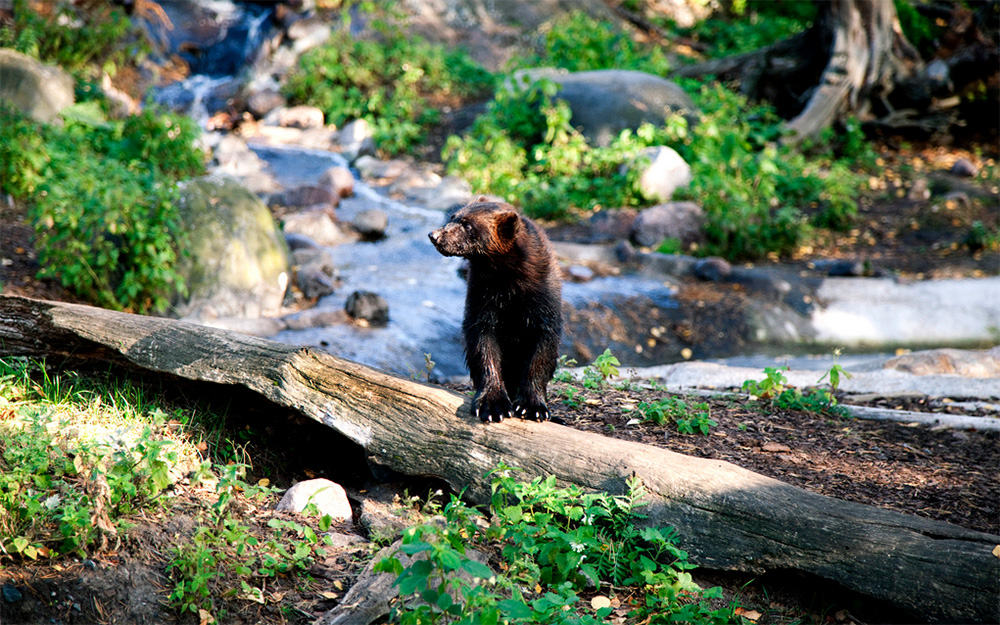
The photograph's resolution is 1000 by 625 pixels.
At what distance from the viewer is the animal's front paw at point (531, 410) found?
3.99 meters

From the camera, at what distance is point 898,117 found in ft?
50.1

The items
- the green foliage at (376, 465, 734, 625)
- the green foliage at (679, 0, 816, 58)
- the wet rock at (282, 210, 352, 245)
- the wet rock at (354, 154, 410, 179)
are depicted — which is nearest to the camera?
the green foliage at (376, 465, 734, 625)

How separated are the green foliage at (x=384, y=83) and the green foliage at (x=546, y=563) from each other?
40.9 ft

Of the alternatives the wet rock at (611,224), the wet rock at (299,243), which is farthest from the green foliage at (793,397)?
the wet rock at (299,243)

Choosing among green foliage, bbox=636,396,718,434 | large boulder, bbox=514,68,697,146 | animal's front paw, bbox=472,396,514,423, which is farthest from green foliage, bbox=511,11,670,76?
animal's front paw, bbox=472,396,514,423

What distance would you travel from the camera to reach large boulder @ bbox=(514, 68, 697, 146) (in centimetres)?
1343

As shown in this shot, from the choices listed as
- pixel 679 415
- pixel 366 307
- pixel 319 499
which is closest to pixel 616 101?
pixel 366 307

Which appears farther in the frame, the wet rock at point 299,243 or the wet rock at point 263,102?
the wet rock at point 263,102

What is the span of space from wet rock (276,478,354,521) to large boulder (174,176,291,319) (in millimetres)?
4491

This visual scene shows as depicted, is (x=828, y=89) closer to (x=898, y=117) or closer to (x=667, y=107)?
(x=898, y=117)

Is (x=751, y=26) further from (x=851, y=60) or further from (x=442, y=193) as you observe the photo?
(x=442, y=193)

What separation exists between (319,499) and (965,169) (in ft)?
46.5

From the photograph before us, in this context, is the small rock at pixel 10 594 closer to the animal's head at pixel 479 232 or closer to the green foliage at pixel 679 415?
the animal's head at pixel 479 232

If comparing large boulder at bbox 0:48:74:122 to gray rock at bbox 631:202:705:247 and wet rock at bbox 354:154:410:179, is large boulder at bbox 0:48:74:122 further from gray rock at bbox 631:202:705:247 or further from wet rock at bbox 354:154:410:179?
gray rock at bbox 631:202:705:247
